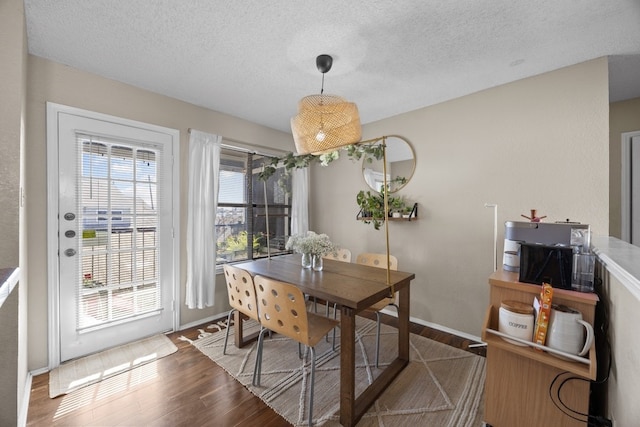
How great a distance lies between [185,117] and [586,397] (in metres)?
3.61

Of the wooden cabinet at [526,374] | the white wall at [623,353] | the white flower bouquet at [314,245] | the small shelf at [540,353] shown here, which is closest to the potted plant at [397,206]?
the white flower bouquet at [314,245]

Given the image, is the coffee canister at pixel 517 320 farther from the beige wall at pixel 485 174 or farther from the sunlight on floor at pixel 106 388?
the sunlight on floor at pixel 106 388

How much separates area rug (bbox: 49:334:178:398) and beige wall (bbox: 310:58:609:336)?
2492 millimetres

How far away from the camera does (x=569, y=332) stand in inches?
45.1

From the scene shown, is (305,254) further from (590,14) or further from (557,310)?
(590,14)

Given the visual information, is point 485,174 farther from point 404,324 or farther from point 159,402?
point 159,402

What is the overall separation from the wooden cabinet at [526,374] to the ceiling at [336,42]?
1.58 meters

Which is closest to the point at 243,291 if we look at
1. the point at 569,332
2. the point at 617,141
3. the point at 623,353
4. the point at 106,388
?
the point at 106,388

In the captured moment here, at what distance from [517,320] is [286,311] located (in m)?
1.25

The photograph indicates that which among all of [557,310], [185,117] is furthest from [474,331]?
[185,117]

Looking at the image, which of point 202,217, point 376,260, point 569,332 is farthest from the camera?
point 202,217

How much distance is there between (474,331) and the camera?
251 cm

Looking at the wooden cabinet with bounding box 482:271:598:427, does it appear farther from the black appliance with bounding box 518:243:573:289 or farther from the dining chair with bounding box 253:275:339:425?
the dining chair with bounding box 253:275:339:425

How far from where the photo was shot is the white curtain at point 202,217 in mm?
2709
